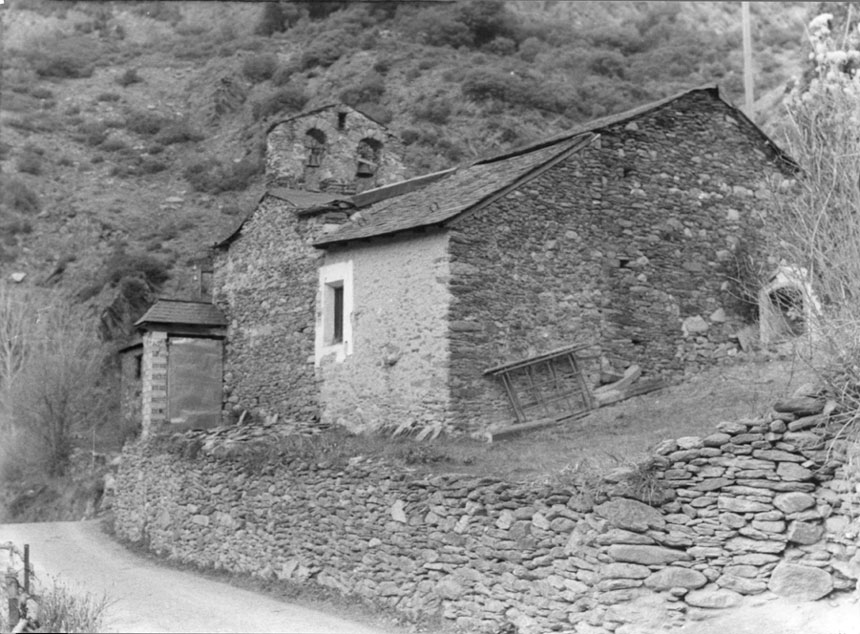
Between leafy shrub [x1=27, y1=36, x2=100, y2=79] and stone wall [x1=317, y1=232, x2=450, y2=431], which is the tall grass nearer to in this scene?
stone wall [x1=317, y1=232, x2=450, y2=431]

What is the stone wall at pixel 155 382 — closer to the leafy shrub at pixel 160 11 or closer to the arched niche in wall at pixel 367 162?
the arched niche in wall at pixel 367 162

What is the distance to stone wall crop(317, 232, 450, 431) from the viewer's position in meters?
14.7

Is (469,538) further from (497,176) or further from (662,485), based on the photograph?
(497,176)

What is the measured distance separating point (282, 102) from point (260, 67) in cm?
573

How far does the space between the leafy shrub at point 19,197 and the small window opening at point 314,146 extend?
69.5ft

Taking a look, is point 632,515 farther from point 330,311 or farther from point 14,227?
point 14,227

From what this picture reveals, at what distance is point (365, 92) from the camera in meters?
42.1

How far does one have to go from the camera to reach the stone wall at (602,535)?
855cm

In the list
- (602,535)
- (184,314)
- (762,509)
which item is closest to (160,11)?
→ (184,314)

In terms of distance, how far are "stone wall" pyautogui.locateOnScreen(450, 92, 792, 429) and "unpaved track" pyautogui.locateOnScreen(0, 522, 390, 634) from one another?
4.26 m

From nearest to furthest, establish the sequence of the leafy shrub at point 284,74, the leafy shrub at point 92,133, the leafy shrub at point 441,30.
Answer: the leafy shrub at point 92,133 < the leafy shrub at point 284,74 < the leafy shrub at point 441,30

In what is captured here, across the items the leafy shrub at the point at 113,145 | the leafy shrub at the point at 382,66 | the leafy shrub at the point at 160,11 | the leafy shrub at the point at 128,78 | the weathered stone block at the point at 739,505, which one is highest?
the leafy shrub at the point at 160,11

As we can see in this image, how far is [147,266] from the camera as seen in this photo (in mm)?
31828

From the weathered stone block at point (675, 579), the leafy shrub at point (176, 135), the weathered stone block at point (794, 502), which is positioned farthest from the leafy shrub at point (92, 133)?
the weathered stone block at point (794, 502)
